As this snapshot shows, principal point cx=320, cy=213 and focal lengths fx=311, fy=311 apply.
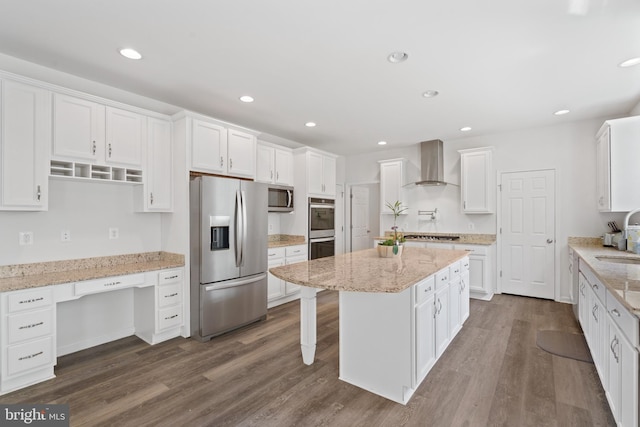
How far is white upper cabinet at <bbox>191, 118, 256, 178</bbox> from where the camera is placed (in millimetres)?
3414

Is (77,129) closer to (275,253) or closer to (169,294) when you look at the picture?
(169,294)

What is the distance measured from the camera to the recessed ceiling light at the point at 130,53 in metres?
2.43

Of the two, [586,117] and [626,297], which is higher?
[586,117]

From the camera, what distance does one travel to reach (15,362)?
90.2 inches

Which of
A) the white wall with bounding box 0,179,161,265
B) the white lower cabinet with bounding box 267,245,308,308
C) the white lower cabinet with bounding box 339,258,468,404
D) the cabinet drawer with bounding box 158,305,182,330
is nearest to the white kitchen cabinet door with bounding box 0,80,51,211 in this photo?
the white wall with bounding box 0,179,161,265

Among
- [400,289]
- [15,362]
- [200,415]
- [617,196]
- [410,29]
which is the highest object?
[410,29]

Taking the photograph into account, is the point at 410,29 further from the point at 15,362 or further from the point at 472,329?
the point at 15,362

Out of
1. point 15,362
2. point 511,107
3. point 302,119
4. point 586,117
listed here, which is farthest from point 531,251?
point 15,362

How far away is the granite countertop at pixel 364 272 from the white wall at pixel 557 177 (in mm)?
2334

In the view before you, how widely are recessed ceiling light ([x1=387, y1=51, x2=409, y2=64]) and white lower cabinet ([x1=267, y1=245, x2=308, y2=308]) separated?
270 cm

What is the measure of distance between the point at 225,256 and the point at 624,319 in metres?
3.16

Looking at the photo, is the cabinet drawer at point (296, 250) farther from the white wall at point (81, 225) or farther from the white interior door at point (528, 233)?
the white interior door at point (528, 233)

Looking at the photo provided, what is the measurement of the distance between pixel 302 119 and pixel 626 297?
360 cm

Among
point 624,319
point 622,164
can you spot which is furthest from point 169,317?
point 622,164
